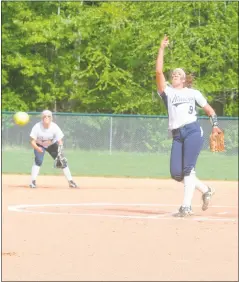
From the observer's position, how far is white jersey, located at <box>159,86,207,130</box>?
11.4 metres

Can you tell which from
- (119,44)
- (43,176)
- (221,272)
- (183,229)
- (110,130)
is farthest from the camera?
(119,44)

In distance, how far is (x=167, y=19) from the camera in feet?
117

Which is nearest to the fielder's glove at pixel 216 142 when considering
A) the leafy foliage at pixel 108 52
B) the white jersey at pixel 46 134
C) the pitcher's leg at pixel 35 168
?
the white jersey at pixel 46 134

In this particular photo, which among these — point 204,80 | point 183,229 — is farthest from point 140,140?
point 183,229

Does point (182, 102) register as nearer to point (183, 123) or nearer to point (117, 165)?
point (183, 123)

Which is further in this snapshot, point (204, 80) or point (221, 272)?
point (204, 80)

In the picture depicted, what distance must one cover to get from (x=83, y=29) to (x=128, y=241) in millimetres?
28979

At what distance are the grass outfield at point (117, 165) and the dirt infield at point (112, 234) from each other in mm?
7864

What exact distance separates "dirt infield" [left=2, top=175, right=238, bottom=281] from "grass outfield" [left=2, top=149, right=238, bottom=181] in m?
7.86

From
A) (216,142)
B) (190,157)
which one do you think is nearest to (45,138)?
(190,157)

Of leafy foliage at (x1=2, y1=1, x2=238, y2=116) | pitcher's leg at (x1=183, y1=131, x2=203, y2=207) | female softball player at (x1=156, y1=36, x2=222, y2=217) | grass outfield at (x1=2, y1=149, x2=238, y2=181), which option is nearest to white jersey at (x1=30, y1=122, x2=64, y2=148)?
grass outfield at (x1=2, y1=149, x2=238, y2=181)

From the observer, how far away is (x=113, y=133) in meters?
27.4

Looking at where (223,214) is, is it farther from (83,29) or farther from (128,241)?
(83,29)

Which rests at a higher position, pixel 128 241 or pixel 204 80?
pixel 204 80
